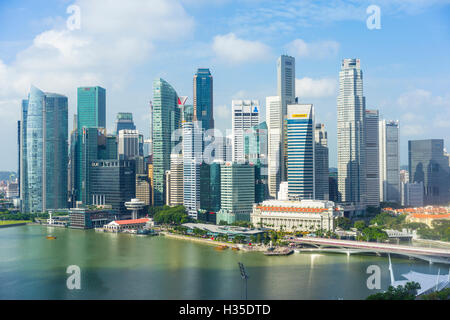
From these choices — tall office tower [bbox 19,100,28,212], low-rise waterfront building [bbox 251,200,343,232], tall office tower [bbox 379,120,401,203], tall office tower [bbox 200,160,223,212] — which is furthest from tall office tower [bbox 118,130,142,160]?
tall office tower [bbox 379,120,401,203]

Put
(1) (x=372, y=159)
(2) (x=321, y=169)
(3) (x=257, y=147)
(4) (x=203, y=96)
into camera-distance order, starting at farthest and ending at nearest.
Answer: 1. (4) (x=203, y=96)
2. (1) (x=372, y=159)
3. (3) (x=257, y=147)
4. (2) (x=321, y=169)

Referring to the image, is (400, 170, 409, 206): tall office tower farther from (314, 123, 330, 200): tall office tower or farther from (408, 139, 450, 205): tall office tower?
(314, 123, 330, 200): tall office tower

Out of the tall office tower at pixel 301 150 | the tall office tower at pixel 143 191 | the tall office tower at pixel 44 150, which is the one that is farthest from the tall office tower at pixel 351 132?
the tall office tower at pixel 44 150

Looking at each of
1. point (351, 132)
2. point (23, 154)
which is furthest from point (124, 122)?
point (351, 132)

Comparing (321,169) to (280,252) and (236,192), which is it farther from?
(280,252)

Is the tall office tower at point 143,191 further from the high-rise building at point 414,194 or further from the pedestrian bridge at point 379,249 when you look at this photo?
the high-rise building at point 414,194
